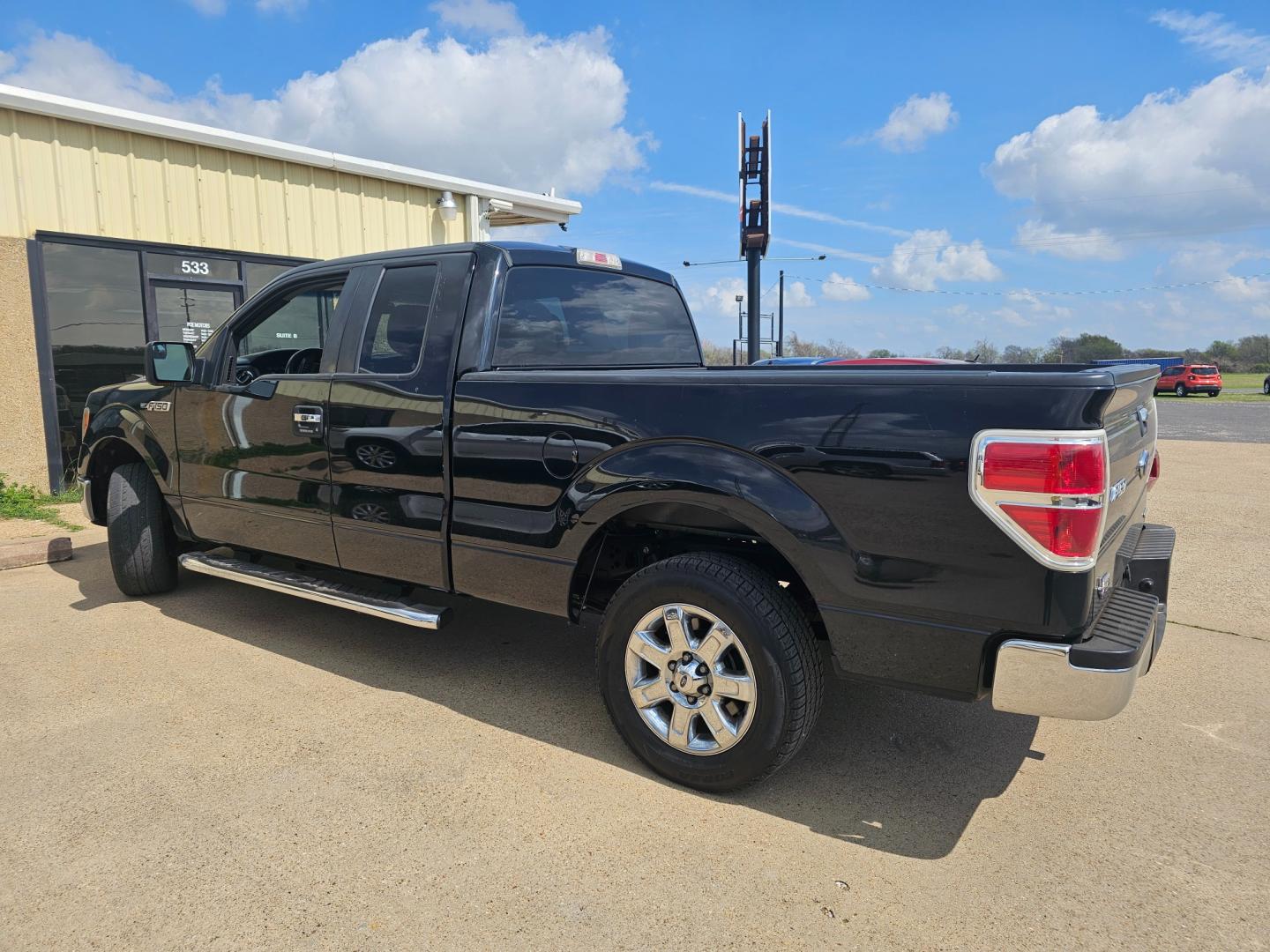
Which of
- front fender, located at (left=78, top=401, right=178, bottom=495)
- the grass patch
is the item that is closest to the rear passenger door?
front fender, located at (left=78, top=401, right=178, bottom=495)

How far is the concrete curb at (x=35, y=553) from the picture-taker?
6055 millimetres

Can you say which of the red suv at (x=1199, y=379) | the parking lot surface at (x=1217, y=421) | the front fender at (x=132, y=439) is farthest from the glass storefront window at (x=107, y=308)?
the red suv at (x=1199, y=379)

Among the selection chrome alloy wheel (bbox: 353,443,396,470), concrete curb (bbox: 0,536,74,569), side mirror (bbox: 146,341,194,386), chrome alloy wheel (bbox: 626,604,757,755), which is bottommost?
concrete curb (bbox: 0,536,74,569)

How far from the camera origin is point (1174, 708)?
3.69 meters

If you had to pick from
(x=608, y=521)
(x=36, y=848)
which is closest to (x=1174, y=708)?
(x=608, y=521)

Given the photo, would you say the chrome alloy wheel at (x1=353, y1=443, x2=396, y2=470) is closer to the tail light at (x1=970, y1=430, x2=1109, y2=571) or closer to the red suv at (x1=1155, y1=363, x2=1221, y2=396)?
the tail light at (x1=970, y1=430, x2=1109, y2=571)

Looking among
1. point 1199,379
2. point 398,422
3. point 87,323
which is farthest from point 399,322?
point 1199,379

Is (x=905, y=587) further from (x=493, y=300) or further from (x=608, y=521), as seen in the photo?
(x=493, y=300)

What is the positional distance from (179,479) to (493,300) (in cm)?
238

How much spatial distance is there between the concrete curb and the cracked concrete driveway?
2012mm

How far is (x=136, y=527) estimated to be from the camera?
16.6 feet

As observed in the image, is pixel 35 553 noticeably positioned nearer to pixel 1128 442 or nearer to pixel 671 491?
pixel 671 491

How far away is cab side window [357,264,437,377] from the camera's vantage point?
3738 millimetres

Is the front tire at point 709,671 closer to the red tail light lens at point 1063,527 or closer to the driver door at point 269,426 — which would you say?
the red tail light lens at point 1063,527
